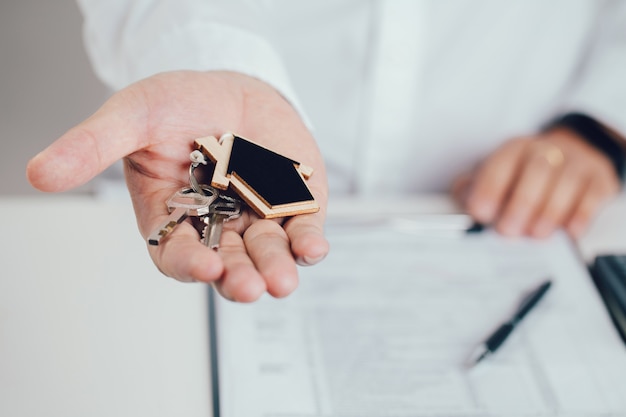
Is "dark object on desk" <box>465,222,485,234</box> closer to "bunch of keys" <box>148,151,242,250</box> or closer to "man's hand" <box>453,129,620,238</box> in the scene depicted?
"man's hand" <box>453,129,620,238</box>

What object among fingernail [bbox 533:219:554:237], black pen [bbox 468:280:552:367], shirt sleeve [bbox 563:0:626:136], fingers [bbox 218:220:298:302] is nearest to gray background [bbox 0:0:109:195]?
fingers [bbox 218:220:298:302]

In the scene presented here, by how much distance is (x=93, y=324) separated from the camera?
52 cm

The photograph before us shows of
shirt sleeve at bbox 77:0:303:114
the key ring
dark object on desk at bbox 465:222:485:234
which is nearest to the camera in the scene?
the key ring

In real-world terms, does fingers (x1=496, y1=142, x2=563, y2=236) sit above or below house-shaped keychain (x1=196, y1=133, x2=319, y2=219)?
below

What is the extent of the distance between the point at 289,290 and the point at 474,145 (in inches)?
24.4

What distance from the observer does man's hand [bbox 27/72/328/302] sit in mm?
373

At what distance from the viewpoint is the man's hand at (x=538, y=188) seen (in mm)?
716

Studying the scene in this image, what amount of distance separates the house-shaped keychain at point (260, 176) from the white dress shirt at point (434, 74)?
25cm

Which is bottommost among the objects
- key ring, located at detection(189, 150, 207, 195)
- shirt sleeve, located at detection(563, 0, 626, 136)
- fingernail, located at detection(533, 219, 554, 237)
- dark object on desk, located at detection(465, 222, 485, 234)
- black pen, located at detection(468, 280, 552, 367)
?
dark object on desk, located at detection(465, 222, 485, 234)

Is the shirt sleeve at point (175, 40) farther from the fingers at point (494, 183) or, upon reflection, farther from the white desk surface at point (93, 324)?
the fingers at point (494, 183)

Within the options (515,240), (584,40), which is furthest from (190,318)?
(584,40)

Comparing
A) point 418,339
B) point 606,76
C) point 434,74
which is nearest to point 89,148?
point 418,339

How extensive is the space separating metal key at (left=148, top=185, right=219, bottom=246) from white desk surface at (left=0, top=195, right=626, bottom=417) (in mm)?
52

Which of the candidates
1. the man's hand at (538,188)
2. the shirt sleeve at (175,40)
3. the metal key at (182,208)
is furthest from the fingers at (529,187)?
the metal key at (182,208)
